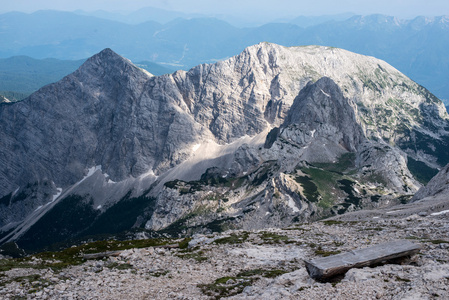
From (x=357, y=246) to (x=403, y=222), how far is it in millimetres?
19921

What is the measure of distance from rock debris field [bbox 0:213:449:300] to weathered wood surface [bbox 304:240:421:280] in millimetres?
776

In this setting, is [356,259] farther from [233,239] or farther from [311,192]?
[311,192]

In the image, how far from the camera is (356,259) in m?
33.8

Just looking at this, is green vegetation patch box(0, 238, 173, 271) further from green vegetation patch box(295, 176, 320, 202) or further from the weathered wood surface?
green vegetation patch box(295, 176, 320, 202)

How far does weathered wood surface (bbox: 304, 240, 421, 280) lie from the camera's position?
32250mm

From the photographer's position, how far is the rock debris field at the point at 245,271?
3033cm

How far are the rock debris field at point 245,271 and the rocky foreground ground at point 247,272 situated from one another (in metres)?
0.07

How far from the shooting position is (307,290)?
1200 inches

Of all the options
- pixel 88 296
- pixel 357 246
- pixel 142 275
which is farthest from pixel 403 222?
pixel 88 296

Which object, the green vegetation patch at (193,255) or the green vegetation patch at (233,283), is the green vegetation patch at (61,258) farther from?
the green vegetation patch at (233,283)

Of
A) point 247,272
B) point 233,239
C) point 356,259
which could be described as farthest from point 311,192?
point 356,259

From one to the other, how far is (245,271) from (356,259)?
492 inches

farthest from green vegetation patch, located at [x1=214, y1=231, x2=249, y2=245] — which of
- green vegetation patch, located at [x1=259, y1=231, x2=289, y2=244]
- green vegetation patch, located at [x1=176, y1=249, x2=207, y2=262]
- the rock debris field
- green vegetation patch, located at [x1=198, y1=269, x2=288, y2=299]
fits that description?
green vegetation patch, located at [x1=198, y1=269, x2=288, y2=299]

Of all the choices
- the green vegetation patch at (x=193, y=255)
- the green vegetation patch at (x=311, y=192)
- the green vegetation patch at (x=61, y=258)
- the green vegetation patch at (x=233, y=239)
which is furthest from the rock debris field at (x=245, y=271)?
the green vegetation patch at (x=311, y=192)
